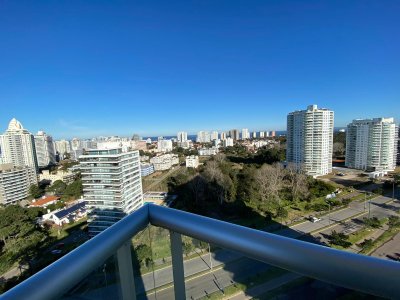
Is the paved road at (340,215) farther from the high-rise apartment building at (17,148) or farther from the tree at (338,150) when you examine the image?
the high-rise apartment building at (17,148)

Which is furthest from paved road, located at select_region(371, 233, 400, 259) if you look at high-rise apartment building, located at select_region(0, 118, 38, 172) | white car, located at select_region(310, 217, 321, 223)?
high-rise apartment building, located at select_region(0, 118, 38, 172)

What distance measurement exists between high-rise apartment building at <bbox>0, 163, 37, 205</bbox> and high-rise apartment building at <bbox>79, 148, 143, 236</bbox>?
11.8 metres

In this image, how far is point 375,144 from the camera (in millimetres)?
17797

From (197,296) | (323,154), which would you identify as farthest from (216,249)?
(323,154)

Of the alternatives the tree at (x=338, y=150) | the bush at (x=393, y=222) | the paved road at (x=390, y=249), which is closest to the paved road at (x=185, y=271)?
the paved road at (x=390, y=249)

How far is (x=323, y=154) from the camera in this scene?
16.5 metres

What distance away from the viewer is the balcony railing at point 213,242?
1.01ft

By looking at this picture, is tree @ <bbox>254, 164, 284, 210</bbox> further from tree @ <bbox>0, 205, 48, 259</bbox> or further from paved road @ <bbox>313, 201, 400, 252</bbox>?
tree @ <bbox>0, 205, 48, 259</bbox>

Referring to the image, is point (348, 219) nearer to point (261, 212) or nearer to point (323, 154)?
point (261, 212)

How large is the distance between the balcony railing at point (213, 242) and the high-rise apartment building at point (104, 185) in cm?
874

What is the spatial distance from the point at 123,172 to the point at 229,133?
48922 millimetres

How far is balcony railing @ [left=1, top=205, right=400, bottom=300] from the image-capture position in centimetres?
31

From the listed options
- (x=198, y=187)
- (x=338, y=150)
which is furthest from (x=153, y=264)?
(x=338, y=150)

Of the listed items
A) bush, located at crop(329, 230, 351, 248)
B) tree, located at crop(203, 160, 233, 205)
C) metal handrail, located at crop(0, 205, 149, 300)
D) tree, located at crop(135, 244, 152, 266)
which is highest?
metal handrail, located at crop(0, 205, 149, 300)
